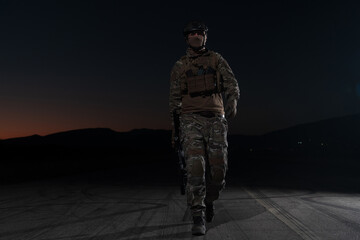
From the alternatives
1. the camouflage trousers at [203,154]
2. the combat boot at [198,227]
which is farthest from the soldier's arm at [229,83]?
the combat boot at [198,227]

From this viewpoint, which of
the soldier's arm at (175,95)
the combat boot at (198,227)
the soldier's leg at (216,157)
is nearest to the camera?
the combat boot at (198,227)

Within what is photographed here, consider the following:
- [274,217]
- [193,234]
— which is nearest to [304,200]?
[274,217]

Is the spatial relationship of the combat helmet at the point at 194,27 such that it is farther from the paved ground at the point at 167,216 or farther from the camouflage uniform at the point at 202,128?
the paved ground at the point at 167,216

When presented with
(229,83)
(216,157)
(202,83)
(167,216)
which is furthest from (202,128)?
(167,216)

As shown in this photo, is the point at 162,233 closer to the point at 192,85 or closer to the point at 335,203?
the point at 192,85

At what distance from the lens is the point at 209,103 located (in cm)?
540

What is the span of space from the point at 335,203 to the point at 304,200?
59cm

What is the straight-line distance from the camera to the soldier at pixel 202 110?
203 inches

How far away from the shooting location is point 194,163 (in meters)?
5.12

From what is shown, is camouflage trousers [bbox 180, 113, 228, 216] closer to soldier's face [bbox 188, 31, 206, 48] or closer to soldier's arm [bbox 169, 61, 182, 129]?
soldier's arm [bbox 169, 61, 182, 129]

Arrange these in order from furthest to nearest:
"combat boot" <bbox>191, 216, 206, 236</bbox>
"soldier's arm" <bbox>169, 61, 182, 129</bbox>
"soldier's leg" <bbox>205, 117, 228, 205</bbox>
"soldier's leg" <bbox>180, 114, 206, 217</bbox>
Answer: "soldier's arm" <bbox>169, 61, 182, 129</bbox>, "soldier's leg" <bbox>205, 117, 228, 205</bbox>, "soldier's leg" <bbox>180, 114, 206, 217</bbox>, "combat boot" <bbox>191, 216, 206, 236</bbox>

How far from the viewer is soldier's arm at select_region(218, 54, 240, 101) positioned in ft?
17.9

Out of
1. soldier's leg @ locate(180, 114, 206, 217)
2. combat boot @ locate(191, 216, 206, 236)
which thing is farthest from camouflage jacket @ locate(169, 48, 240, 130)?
combat boot @ locate(191, 216, 206, 236)

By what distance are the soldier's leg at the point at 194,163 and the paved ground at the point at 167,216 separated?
0.33m
